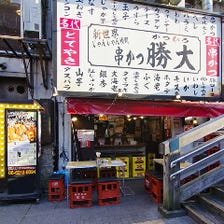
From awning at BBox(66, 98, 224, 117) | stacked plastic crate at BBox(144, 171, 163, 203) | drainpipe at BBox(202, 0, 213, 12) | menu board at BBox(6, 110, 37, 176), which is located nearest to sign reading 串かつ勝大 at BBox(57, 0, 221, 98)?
awning at BBox(66, 98, 224, 117)

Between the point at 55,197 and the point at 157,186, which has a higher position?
the point at 157,186

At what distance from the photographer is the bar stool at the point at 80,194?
19.8 ft

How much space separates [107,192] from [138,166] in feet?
10.7

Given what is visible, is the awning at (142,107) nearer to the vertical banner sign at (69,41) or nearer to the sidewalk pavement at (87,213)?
the vertical banner sign at (69,41)

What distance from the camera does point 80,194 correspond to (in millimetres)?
6066

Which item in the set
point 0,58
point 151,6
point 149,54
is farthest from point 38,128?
point 151,6

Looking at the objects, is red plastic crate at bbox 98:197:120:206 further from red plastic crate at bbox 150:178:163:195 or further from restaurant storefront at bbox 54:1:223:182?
restaurant storefront at bbox 54:1:223:182

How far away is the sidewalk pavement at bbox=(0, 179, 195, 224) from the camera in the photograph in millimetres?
5117

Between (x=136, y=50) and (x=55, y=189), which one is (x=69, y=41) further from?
(x=55, y=189)

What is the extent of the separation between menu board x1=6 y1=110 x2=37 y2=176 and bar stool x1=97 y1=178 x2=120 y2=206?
2.18 m

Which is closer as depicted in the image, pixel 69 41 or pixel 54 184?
pixel 69 41

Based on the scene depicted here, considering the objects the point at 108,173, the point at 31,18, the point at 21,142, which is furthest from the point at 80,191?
the point at 31,18

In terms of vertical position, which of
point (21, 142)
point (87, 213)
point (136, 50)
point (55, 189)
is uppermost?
point (136, 50)

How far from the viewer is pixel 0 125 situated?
6.42m
